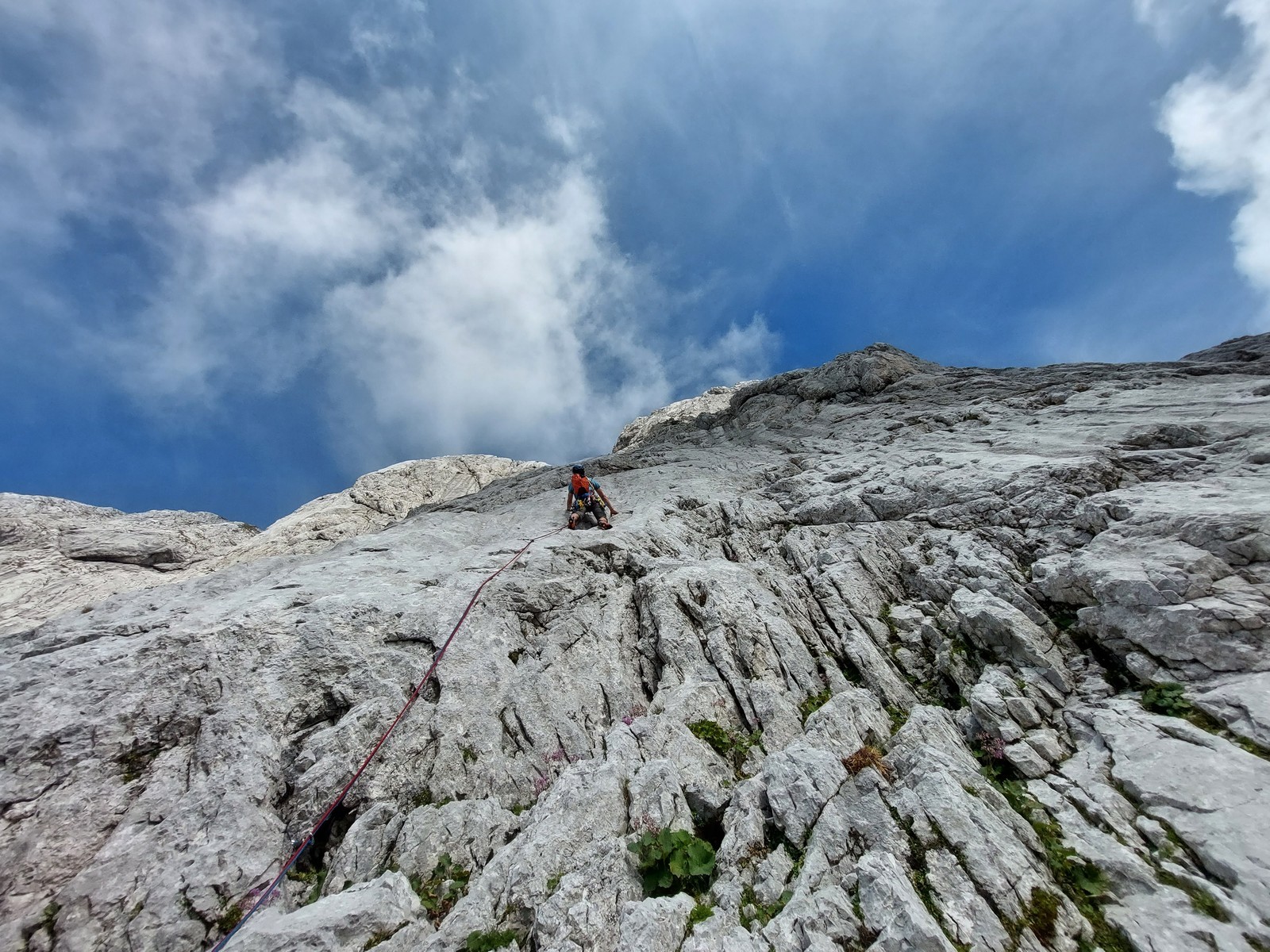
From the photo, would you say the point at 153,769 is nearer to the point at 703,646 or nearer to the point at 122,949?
the point at 122,949

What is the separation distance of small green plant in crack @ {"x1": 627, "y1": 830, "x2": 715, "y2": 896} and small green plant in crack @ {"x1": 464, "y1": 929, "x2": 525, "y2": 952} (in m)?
2.15

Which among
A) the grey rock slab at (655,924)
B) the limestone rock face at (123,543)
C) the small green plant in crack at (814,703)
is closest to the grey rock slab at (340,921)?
the grey rock slab at (655,924)

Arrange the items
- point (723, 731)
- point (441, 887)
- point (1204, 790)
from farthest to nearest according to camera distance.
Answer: point (723, 731)
point (441, 887)
point (1204, 790)

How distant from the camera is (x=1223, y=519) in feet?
40.7

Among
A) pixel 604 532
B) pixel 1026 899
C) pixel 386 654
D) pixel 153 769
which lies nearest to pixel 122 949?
pixel 153 769

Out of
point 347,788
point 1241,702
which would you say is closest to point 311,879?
point 347,788

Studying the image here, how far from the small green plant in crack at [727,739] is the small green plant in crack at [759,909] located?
317cm

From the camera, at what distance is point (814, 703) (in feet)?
42.5

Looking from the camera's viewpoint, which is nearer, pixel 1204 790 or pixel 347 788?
pixel 1204 790

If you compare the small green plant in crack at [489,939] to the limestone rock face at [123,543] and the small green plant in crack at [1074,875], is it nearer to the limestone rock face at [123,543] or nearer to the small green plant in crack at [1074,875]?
the small green plant in crack at [1074,875]

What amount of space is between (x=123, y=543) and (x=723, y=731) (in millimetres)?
34663

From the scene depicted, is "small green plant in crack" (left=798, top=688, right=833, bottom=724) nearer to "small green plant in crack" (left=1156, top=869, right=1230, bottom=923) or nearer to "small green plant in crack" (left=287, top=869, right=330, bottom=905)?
"small green plant in crack" (left=1156, top=869, right=1230, bottom=923)

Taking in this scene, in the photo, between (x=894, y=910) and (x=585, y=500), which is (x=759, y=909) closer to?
(x=894, y=910)

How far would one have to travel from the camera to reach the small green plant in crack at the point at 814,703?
1258cm
